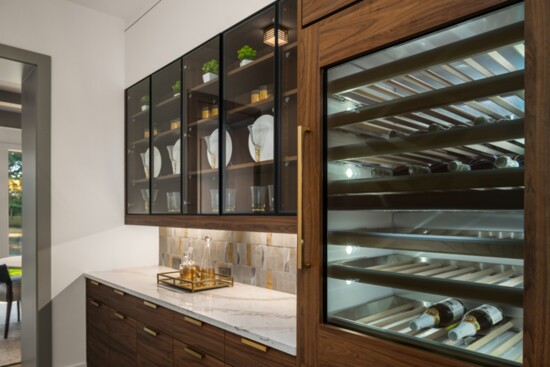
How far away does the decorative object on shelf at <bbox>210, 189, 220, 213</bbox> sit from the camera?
228 centimetres

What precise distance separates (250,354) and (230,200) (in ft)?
2.83

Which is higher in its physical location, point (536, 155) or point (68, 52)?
point (68, 52)

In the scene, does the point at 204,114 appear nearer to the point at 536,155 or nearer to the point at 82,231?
the point at 82,231

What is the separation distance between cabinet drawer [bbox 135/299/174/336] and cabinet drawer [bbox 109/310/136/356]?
0.14m

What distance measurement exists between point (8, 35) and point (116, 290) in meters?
1.98

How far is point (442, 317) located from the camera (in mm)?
1004

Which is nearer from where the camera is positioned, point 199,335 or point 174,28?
point 199,335

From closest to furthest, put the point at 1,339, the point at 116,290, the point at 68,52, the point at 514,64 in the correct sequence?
the point at 514,64 < the point at 116,290 < the point at 68,52 < the point at 1,339

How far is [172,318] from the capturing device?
2094mm

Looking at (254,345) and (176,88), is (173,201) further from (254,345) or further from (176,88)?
(254,345)

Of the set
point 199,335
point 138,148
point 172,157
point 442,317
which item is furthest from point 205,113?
point 442,317

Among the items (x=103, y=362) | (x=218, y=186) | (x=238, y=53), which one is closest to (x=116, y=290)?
(x=103, y=362)

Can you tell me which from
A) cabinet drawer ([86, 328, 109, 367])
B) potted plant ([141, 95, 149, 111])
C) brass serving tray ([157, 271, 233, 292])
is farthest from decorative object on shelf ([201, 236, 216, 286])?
potted plant ([141, 95, 149, 111])

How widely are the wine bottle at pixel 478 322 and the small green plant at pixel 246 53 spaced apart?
161 cm
